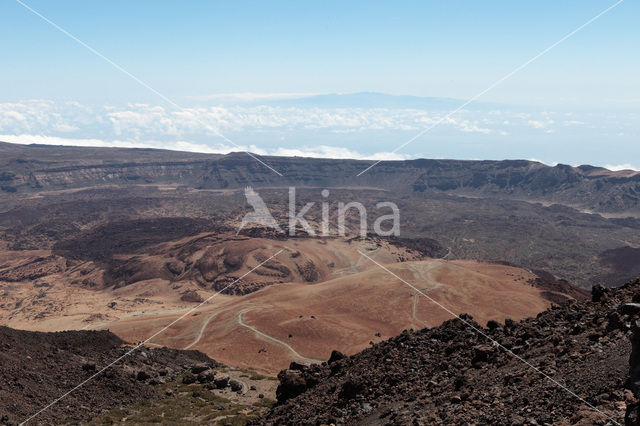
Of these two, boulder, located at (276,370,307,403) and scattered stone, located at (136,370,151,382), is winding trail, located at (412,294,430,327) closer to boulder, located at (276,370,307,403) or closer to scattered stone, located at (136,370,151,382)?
boulder, located at (276,370,307,403)

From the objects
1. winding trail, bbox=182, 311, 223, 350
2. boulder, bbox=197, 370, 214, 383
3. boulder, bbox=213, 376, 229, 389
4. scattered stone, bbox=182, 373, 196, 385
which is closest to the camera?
boulder, bbox=213, 376, 229, 389

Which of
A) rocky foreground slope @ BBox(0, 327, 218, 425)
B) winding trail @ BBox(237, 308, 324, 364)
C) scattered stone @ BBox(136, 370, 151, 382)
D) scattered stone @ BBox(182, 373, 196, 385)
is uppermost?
rocky foreground slope @ BBox(0, 327, 218, 425)

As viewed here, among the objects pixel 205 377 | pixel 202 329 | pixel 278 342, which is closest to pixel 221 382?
pixel 205 377

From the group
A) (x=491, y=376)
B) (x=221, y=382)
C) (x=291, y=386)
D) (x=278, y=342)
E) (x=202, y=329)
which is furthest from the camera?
(x=202, y=329)

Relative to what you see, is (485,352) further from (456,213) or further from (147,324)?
(456,213)

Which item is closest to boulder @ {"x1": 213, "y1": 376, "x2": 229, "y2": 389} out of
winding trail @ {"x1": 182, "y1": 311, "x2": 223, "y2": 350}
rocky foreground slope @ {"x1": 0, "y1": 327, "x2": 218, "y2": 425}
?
rocky foreground slope @ {"x1": 0, "y1": 327, "x2": 218, "y2": 425}

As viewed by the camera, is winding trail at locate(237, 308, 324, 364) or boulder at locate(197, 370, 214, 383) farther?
winding trail at locate(237, 308, 324, 364)

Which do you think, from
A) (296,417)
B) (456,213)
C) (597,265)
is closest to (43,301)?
(296,417)

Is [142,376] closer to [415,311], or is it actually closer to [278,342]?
[278,342]

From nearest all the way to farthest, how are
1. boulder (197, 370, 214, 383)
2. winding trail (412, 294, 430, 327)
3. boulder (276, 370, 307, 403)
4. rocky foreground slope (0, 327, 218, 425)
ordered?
rocky foreground slope (0, 327, 218, 425) → boulder (276, 370, 307, 403) → boulder (197, 370, 214, 383) → winding trail (412, 294, 430, 327)
